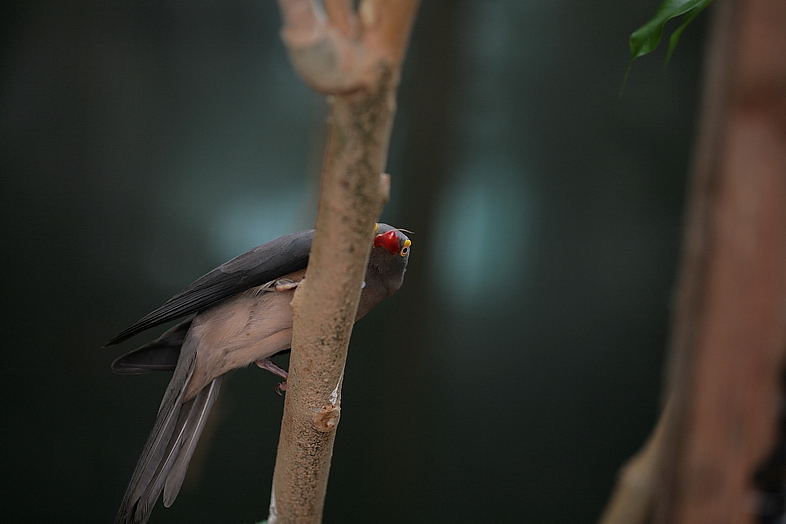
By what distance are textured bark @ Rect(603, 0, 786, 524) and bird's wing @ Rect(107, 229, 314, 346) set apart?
3.35 feet

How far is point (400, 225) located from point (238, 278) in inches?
53.9

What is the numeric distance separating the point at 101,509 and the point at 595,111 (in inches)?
96.4

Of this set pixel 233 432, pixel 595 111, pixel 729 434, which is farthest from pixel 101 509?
pixel 729 434

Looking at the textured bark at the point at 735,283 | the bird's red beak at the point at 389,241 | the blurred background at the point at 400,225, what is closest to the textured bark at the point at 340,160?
the textured bark at the point at 735,283

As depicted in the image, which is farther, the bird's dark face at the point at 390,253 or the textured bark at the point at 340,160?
the bird's dark face at the point at 390,253

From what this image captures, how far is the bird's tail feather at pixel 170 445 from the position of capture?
1376 millimetres

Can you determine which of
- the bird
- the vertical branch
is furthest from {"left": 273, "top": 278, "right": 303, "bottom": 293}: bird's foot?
the vertical branch

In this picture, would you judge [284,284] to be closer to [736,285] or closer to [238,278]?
[238,278]

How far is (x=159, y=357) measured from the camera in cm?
163

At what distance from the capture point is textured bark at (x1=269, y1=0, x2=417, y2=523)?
677 millimetres

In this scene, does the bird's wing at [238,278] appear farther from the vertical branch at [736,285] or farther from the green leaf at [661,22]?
the vertical branch at [736,285]

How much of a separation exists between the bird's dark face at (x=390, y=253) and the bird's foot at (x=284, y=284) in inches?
7.3

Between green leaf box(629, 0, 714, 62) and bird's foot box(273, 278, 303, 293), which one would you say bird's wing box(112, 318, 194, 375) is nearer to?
bird's foot box(273, 278, 303, 293)

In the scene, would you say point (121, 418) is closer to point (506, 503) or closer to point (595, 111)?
point (506, 503)
